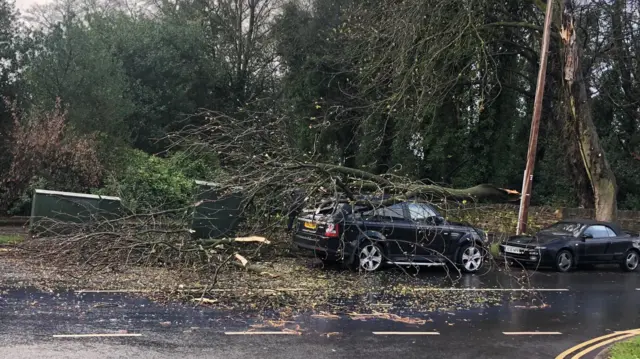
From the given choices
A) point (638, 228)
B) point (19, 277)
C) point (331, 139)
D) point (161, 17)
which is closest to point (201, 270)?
point (19, 277)

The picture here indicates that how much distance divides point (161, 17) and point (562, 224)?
88.4 ft

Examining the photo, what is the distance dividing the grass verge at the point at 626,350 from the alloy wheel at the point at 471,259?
5.79 meters

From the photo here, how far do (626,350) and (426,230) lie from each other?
5873mm

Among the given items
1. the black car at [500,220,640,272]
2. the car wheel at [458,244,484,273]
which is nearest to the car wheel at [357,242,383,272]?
the car wheel at [458,244,484,273]

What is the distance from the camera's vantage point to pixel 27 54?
19953 millimetres

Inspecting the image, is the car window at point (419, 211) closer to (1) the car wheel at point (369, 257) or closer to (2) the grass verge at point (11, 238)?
(1) the car wheel at point (369, 257)

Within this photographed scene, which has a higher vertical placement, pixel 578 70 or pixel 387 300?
pixel 578 70

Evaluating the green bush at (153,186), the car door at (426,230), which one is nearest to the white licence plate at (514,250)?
the car door at (426,230)

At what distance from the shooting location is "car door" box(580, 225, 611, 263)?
15.1 metres

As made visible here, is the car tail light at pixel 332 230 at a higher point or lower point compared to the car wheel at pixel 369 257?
higher

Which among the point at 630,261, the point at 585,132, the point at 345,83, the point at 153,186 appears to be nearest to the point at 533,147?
the point at 585,132

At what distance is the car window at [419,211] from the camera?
12445 mm

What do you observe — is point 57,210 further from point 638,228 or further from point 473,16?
point 638,228

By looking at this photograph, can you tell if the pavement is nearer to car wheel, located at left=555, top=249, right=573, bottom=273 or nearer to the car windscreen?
car wheel, located at left=555, top=249, right=573, bottom=273
